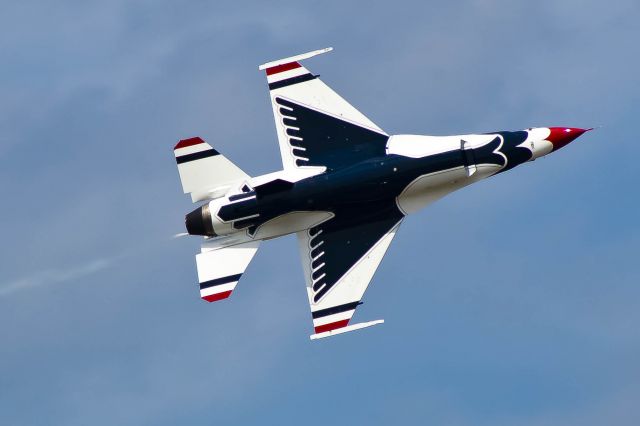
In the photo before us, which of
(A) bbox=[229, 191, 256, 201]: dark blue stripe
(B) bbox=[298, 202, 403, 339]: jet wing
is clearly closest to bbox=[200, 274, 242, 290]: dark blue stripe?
(B) bbox=[298, 202, 403, 339]: jet wing

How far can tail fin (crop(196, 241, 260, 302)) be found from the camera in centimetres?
5412

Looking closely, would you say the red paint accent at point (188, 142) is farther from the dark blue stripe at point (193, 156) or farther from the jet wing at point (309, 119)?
the jet wing at point (309, 119)

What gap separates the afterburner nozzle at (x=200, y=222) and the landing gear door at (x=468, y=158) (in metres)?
10.7

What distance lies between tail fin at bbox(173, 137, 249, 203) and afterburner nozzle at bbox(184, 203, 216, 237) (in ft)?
2.05

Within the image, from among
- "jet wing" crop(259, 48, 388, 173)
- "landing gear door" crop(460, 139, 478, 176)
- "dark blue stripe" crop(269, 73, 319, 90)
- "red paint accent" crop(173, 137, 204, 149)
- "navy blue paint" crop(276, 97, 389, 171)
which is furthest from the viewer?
"dark blue stripe" crop(269, 73, 319, 90)

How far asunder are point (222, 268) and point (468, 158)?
11.1 metres

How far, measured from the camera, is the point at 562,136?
179ft

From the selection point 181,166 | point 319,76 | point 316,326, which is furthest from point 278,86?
point 316,326

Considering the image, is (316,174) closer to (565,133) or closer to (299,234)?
(299,234)

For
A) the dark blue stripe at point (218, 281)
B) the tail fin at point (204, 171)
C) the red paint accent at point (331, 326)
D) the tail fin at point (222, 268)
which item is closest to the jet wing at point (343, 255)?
the red paint accent at point (331, 326)

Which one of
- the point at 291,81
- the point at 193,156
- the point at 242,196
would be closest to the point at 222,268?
the point at 242,196

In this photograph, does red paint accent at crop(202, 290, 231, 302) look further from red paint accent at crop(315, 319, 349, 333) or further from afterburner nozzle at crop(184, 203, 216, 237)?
red paint accent at crop(315, 319, 349, 333)

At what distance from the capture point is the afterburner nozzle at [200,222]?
53625 millimetres

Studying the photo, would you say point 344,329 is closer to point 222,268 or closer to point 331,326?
point 331,326
